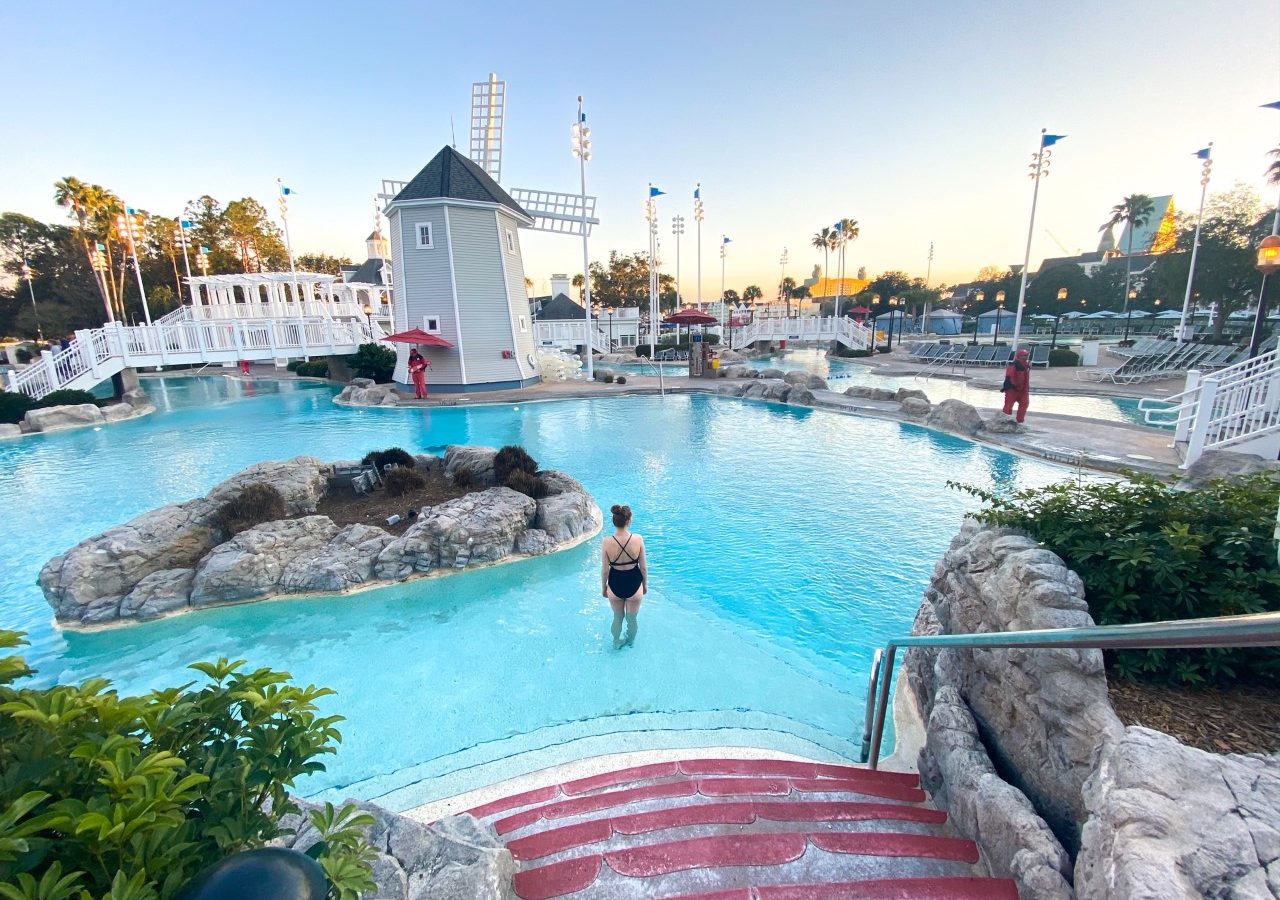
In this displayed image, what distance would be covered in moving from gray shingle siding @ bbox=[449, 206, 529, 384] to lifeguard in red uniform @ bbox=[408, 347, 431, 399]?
1.91 meters

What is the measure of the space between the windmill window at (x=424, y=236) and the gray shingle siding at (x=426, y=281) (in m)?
0.13

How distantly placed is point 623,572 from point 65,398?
24.8 meters

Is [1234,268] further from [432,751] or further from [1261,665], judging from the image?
[432,751]

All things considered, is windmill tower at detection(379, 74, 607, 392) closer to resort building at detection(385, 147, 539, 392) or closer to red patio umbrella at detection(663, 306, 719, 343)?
resort building at detection(385, 147, 539, 392)

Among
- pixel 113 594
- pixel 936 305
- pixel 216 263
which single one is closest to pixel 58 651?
pixel 113 594

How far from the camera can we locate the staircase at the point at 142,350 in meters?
20.0

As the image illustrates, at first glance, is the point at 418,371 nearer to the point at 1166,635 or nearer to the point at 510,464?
the point at 510,464

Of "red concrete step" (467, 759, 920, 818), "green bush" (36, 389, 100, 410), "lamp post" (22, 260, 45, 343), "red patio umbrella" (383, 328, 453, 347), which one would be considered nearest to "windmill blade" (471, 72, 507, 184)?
"red patio umbrella" (383, 328, 453, 347)

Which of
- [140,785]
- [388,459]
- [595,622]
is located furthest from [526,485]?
[140,785]

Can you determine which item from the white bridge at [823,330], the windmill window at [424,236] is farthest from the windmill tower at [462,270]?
the white bridge at [823,330]

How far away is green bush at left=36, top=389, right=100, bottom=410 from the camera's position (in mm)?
19031

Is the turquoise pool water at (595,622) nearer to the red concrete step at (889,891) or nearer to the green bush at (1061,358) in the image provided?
the red concrete step at (889,891)

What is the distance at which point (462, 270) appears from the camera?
22.9 metres

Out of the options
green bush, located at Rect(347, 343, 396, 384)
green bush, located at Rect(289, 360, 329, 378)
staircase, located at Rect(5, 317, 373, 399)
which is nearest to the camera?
staircase, located at Rect(5, 317, 373, 399)
